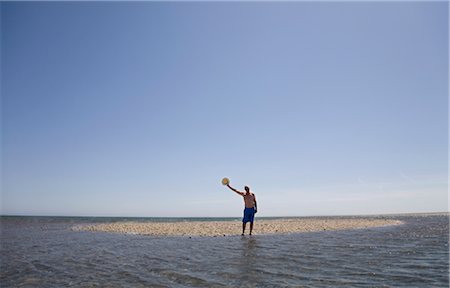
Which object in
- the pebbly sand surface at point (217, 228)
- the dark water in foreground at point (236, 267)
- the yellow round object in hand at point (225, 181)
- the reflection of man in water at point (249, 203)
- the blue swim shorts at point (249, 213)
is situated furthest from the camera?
the pebbly sand surface at point (217, 228)

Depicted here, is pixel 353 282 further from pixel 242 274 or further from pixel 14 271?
pixel 14 271

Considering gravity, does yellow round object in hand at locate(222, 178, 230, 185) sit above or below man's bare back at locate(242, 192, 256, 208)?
above

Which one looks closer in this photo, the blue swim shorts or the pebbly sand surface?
the blue swim shorts

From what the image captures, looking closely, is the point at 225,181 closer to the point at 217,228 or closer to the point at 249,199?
the point at 249,199

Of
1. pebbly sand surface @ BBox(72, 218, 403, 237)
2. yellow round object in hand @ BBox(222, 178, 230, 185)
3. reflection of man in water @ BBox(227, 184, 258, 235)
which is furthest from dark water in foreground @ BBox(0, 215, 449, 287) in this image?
pebbly sand surface @ BBox(72, 218, 403, 237)

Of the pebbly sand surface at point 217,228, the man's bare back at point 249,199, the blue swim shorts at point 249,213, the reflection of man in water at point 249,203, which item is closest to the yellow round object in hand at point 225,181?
the reflection of man in water at point 249,203

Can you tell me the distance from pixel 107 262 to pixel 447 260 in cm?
1344

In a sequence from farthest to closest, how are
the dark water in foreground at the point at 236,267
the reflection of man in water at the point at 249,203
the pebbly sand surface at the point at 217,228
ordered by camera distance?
the pebbly sand surface at the point at 217,228
the reflection of man in water at the point at 249,203
the dark water in foreground at the point at 236,267

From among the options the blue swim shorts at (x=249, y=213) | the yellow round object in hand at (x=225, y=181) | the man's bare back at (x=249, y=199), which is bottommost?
the blue swim shorts at (x=249, y=213)

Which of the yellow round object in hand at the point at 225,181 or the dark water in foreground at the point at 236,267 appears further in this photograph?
the yellow round object in hand at the point at 225,181

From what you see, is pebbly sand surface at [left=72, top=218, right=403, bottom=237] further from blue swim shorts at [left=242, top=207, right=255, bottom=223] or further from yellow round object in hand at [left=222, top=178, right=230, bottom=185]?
yellow round object in hand at [left=222, top=178, right=230, bottom=185]

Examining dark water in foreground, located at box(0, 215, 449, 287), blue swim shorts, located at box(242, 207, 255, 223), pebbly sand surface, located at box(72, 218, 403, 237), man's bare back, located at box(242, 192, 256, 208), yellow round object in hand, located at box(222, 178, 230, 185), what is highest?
yellow round object in hand, located at box(222, 178, 230, 185)

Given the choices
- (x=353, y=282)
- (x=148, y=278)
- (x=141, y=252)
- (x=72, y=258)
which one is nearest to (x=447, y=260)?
(x=353, y=282)

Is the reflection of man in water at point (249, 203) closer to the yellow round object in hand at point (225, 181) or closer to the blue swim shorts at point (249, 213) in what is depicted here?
the blue swim shorts at point (249, 213)
